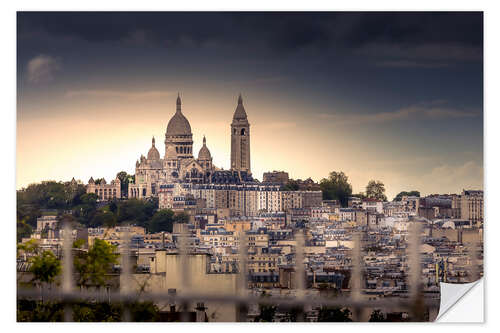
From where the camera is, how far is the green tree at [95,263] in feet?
11.0

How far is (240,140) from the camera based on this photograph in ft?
18.0

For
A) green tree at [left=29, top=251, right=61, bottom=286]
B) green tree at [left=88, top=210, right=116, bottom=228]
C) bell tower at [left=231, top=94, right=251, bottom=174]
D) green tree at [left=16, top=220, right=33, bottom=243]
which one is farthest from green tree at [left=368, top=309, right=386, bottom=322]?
green tree at [left=88, top=210, right=116, bottom=228]

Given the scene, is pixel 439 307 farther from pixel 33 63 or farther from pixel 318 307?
pixel 33 63

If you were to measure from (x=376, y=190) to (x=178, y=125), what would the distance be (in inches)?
77.2

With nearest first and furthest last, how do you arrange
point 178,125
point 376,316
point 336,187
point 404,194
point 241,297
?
point 376,316 < point 241,297 < point 178,125 < point 404,194 < point 336,187

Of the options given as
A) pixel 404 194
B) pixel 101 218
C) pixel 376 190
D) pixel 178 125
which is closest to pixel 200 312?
pixel 178 125

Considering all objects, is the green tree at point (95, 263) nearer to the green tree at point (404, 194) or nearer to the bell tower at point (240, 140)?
the bell tower at point (240, 140)

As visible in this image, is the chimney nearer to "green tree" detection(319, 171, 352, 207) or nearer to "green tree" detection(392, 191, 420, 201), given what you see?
"green tree" detection(392, 191, 420, 201)

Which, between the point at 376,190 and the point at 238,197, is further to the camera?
the point at 238,197

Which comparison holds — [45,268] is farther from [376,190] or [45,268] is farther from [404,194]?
[376,190]

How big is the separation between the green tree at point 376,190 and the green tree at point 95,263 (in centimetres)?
296

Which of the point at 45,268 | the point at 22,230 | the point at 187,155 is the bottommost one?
the point at 45,268

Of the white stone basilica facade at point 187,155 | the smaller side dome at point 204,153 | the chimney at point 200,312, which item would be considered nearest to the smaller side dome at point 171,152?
the white stone basilica facade at point 187,155

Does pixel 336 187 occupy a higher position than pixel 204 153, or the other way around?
pixel 204 153
